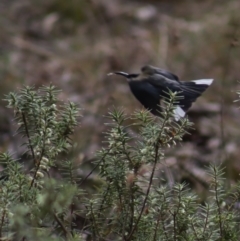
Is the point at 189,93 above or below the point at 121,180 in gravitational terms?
above

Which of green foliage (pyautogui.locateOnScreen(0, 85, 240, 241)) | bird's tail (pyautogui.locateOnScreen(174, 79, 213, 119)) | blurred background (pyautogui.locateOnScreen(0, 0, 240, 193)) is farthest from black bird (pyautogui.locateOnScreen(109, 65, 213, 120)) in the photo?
blurred background (pyautogui.locateOnScreen(0, 0, 240, 193))

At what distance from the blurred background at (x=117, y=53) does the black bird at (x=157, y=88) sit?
1799mm

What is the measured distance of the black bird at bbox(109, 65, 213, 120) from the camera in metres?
1.95

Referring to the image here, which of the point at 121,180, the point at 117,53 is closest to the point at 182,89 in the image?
the point at 121,180

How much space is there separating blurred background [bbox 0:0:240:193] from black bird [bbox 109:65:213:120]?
1799 millimetres

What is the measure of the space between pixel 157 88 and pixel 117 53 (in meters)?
4.20

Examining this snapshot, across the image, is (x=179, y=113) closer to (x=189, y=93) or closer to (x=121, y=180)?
(x=189, y=93)

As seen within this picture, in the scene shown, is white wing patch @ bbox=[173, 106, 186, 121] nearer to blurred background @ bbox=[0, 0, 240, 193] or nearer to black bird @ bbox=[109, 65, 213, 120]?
black bird @ bbox=[109, 65, 213, 120]

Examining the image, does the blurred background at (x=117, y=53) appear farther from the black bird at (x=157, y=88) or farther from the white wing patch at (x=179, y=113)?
the white wing patch at (x=179, y=113)

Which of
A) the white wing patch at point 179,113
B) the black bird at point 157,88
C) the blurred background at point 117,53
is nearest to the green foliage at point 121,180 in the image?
the white wing patch at point 179,113

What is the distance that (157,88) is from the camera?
197 centimetres

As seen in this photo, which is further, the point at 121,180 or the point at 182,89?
the point at 182,89

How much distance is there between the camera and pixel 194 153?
4.11 metres

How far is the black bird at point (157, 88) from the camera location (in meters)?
1.95
